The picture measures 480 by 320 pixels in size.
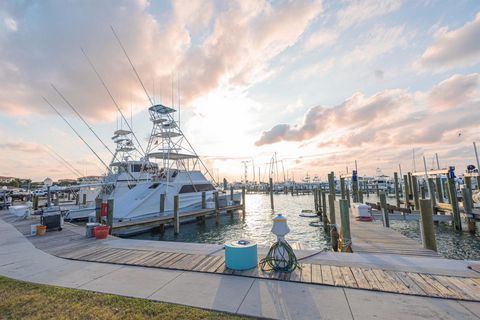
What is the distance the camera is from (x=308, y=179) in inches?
4754

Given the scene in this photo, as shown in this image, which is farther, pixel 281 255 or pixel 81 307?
pixel 281 255

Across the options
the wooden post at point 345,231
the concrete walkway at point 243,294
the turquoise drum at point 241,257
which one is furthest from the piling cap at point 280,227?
the wooden post at point 345,231

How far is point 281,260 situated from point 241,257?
33.8 inches

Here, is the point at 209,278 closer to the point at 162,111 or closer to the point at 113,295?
the point at 113,295

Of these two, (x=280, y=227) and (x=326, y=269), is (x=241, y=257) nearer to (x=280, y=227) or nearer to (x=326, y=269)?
(x=280, y=227)

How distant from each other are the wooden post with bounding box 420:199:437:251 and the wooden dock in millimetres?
444

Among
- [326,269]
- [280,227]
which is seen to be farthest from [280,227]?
[326,269]

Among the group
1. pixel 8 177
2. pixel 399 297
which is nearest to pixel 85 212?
pixel 399 297

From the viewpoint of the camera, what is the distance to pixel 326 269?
16.5 ft

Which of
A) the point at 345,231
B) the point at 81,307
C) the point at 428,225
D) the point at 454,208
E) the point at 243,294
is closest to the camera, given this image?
the point at 81,307

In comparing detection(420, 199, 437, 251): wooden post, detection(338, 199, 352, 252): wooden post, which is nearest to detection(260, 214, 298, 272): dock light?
detection(338, 199, 352, 252): wooden post

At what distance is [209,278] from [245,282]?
30.3 inches

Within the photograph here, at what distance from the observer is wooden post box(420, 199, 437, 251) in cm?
690

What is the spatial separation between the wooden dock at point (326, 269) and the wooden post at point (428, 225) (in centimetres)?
44
